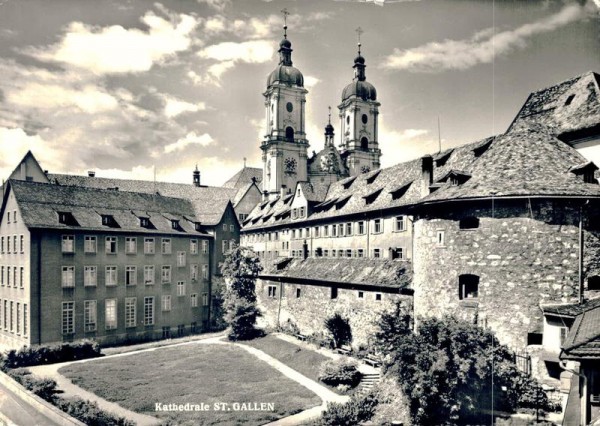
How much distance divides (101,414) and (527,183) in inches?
909

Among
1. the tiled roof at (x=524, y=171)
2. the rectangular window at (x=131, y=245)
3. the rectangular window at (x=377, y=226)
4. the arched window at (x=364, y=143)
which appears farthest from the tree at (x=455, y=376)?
the arched window at (x=364, y=143)

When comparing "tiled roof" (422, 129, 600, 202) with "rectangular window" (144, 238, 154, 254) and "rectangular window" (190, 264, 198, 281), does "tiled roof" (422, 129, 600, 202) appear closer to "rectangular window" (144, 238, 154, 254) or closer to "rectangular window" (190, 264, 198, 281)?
"rectangular window" (144, 238, 154, 254)

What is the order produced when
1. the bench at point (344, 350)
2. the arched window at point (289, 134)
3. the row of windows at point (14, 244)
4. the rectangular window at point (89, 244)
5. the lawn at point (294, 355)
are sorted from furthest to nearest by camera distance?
the arched window at point (289, 134) → the rectangular window at point (89, 244) → the row of windows at point (14, 244) → the bench at point (344, 350) → the lawn at point (294, 355)

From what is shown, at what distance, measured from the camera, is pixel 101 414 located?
859 inches

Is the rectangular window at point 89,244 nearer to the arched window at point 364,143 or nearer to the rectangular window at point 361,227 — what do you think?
the rectangular window at point 361,227

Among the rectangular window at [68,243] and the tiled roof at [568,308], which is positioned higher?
the rectangular window at [68,243]

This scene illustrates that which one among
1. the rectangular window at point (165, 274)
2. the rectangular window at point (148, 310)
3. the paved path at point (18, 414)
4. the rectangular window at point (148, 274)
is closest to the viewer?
the paved path at point (18, 414)

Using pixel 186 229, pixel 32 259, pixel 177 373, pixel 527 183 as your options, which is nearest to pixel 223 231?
pixel 186 229

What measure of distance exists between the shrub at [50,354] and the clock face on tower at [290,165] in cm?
4435

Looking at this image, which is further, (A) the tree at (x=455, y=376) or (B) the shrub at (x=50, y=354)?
(B) the shrub at (x=50, y=354)

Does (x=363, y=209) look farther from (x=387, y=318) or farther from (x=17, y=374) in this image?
(x=17, y=374)

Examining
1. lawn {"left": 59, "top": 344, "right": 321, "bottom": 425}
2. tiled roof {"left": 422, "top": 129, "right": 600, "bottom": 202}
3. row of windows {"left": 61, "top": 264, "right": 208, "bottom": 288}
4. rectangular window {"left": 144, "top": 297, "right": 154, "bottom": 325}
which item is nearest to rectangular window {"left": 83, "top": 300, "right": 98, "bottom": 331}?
row of windows {"left": 61, "top": 264, "right": 208, "bottom": 288}

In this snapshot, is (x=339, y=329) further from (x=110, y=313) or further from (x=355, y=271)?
(x=110, y=313)

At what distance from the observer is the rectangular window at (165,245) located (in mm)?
47781
